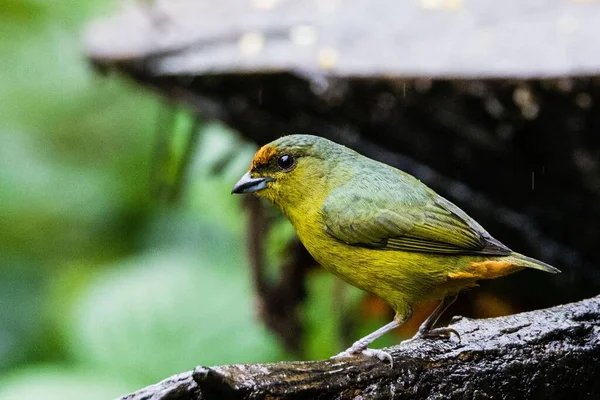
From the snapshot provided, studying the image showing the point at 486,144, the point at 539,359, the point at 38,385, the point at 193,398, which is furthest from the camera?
the point at 38,385

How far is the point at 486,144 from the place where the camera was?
3.98 metres

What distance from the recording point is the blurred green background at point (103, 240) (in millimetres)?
5453

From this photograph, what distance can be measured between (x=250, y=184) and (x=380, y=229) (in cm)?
42

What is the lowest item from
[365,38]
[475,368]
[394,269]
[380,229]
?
[475,368]

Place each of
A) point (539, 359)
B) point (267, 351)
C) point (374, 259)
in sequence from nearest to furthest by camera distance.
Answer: point (539, 359), point (374, 259), point (267, 351)

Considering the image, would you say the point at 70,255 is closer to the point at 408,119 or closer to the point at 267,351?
the point at 267,351

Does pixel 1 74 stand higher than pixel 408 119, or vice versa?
pixel 1 74

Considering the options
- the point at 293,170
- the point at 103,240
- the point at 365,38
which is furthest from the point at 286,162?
the point at 103,240

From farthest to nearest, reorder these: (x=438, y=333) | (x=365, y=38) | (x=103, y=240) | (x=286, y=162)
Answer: (x=103, y=240) → (x=365, y=38) → (x=286, y=162) → (x=438, y=333)

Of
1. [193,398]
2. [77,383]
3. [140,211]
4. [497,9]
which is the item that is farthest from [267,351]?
[193,398]

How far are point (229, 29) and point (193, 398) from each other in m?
3.29

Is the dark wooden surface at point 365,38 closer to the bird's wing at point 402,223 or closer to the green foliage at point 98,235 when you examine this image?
the green foliage at point 98,235

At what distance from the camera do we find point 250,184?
9.25 feet

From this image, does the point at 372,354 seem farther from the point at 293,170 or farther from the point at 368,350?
the point at 293,170
